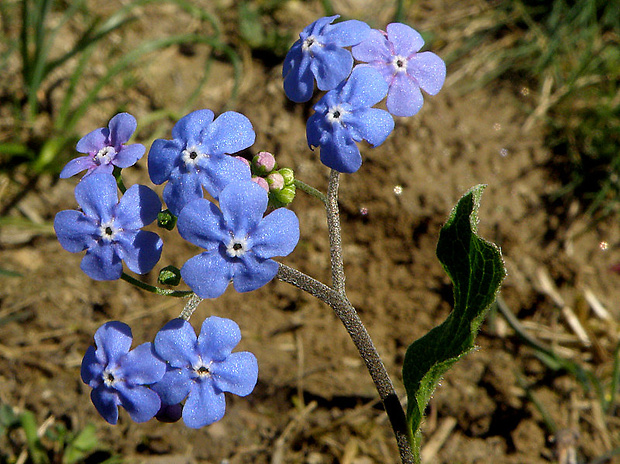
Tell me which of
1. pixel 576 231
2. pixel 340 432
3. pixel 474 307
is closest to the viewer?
pixel 474 307

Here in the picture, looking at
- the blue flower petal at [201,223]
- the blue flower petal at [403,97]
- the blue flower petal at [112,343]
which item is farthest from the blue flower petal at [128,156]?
the blue flower petal at [403,97]

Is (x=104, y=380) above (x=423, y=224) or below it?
above

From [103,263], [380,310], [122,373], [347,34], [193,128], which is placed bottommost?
[380,310]

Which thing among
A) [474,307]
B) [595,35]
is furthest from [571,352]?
[595,35]

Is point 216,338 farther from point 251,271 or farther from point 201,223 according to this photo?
point 201,223

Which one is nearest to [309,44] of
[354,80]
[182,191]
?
[354,80]

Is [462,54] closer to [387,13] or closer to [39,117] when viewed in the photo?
[387,13]

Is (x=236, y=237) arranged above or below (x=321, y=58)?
below
